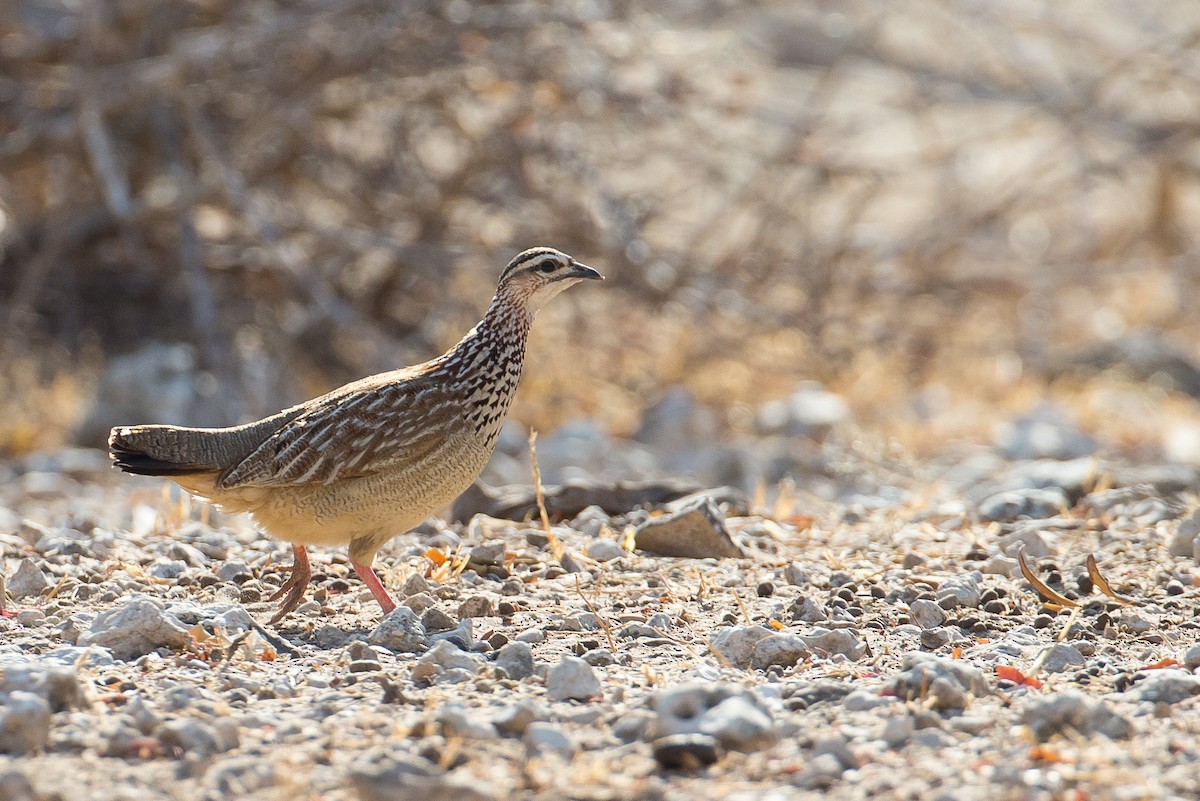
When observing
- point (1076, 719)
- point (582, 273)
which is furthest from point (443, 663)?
point (582, 273)

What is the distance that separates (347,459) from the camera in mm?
5504

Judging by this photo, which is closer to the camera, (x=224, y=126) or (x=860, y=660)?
(x=860, y=660)

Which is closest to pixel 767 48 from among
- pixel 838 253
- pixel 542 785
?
pixel 838 253

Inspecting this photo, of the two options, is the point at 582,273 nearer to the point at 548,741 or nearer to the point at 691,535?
the point at 691,535

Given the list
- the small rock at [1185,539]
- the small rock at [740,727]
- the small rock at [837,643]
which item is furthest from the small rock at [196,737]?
the small rock at [1185,539]

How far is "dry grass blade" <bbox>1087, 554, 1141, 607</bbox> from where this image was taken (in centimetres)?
544

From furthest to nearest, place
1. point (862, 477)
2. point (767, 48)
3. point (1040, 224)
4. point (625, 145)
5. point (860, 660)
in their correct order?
point (1040, 224), point (767, 48), point (625, 145), point (862, 477), point (860, 660)

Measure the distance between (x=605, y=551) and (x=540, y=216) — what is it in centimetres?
514

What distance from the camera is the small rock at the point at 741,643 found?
473 cm

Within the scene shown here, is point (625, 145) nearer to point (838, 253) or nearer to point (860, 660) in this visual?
point (838, 253)

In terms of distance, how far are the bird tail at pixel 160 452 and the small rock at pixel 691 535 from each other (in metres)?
1.74

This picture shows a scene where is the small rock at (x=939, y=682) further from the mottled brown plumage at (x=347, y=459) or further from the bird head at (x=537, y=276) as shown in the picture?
the bird head at (x=537, y=276)

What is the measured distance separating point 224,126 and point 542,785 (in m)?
8.42

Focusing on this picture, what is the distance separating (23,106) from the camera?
34.3 ft
